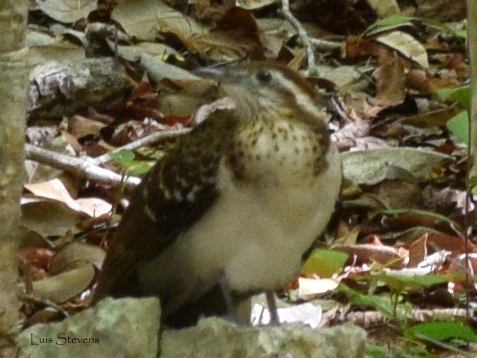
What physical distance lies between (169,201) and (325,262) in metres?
1.03

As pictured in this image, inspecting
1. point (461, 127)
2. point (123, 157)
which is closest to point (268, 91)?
point (461, 127)

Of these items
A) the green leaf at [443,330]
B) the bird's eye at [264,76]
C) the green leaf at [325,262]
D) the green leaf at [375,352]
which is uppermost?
the bird's eye at [264,76]

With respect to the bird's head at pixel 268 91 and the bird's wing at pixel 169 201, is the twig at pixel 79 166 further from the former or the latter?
the bird's head at pixel 268 91

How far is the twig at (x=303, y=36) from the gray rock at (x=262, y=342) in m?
4.28

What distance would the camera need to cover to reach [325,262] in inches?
188

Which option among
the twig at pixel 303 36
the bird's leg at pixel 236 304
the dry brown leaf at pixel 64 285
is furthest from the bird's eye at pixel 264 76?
the twig at pixel 303 36

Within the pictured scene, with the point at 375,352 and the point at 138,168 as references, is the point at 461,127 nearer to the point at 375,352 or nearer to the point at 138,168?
the point at 375,352

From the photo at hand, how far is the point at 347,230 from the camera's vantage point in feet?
18.9

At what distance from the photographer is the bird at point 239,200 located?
3660 mm

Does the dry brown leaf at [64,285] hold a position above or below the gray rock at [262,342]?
below

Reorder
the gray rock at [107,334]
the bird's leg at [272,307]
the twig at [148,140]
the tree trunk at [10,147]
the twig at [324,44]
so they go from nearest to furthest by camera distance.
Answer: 1. the tree trunk at [10,147]
2. the gray rock at [107,334]
3. the bird's leg at [272,307]
4. the twig at [148,140]
5. the twig at [324,44]

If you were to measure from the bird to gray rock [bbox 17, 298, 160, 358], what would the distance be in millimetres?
572

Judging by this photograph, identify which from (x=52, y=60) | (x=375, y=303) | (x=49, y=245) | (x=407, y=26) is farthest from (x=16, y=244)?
(x=407, y=26)

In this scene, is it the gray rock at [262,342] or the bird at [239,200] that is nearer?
the gray rock at [262,342]
